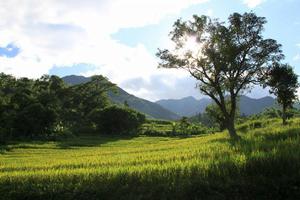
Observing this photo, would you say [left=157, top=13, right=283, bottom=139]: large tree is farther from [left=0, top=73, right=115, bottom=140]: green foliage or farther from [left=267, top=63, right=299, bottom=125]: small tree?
[left=0, top=73, right=115, bottom=140]: green foliage

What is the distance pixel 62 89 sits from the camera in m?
106

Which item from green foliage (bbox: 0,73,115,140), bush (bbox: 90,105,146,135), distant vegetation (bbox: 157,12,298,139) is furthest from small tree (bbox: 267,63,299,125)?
bush (bbox: 90,105,146,135)

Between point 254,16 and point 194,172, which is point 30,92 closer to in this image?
point 254,16

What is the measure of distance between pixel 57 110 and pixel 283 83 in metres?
53.2

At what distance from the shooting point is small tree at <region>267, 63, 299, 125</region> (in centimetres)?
4878

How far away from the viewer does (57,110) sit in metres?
89.6

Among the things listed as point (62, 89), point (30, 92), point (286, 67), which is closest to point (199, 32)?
point (286, 67)

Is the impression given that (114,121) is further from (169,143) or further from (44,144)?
(169,143)

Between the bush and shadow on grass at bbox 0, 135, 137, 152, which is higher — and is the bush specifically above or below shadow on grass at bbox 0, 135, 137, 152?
above

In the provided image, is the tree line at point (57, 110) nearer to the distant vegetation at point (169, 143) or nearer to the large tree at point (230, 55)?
the distant vegetation at point (169, 143)

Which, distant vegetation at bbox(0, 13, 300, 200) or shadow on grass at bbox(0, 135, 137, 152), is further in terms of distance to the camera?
shadow on grass at bbox(0, 135, 137, 152)

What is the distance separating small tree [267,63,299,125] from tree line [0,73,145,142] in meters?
36.4

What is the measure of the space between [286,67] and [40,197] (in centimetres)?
3959

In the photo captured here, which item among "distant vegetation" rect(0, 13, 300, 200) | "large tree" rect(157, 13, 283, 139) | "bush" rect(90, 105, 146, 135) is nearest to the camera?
"distant vegetation" rect(0, 13, 300, 200)
